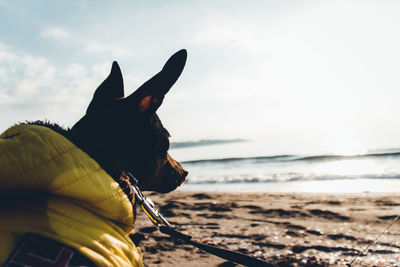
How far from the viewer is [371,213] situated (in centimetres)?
504

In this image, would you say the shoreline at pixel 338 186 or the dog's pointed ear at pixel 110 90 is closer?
the dog's pointed ear at pixel 110 90

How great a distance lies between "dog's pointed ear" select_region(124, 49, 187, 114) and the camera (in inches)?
57.8

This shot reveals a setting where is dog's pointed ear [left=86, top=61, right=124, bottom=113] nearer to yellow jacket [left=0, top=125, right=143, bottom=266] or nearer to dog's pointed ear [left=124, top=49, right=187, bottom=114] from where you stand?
dog's pointed ear [left=124, top=49, right=187, bottom=114]

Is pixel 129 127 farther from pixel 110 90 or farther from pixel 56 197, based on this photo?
pixel 56 197

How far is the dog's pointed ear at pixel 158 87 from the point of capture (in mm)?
1468

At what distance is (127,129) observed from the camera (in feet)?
5.46

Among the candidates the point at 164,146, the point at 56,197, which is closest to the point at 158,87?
the point at 164,146

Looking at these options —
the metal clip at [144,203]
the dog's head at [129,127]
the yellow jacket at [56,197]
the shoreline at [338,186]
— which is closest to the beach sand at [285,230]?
the shoreline at [338,186]

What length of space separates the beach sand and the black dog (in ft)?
6.18

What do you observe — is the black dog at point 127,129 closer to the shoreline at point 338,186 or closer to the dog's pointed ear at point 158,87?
the dog's pointed ear at point 158,87

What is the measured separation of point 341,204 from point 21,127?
6256 mm

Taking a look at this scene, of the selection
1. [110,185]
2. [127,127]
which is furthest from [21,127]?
[127,127]

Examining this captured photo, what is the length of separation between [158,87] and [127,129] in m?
0.35

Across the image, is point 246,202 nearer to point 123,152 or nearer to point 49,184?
point 123,152
